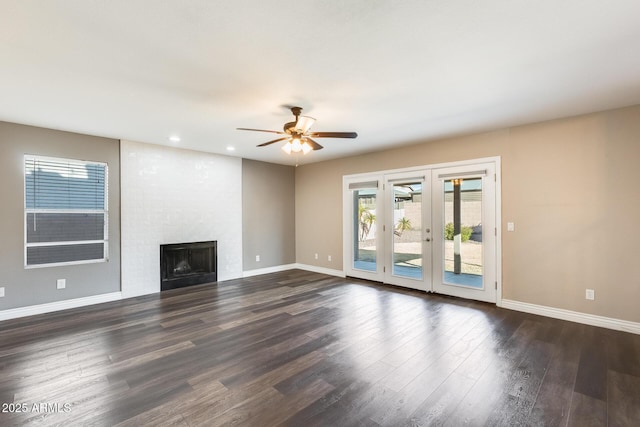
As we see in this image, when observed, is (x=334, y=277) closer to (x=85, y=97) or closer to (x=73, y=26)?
(x=85, y=97)

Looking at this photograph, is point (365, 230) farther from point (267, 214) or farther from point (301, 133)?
point (301, 133)

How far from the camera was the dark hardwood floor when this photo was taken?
2.01 meters

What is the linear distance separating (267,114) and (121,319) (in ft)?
10.9

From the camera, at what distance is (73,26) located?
76.8 inches

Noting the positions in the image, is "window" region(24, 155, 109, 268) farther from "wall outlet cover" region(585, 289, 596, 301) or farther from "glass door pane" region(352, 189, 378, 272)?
"wall outlet cover" region(585, 289, 596, 301)

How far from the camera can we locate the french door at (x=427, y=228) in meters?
4.52

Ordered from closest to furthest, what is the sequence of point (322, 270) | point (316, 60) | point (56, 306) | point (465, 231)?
point (316, 60)
point (56, 306)
point (465, 231)
point (322, 270)

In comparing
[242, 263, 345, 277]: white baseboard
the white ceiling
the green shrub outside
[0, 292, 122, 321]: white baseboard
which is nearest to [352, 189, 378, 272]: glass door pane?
[242, 263, 345, 277]: white baseboard

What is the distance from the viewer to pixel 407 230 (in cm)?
540

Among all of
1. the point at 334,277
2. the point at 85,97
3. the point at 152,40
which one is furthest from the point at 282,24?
the point at 334,277

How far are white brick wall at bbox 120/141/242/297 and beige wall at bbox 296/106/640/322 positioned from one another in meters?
4.46

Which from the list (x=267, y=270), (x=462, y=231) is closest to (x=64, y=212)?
(x=267, y=270)

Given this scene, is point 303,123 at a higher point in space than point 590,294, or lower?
higher

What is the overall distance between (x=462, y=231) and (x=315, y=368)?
3379mm
